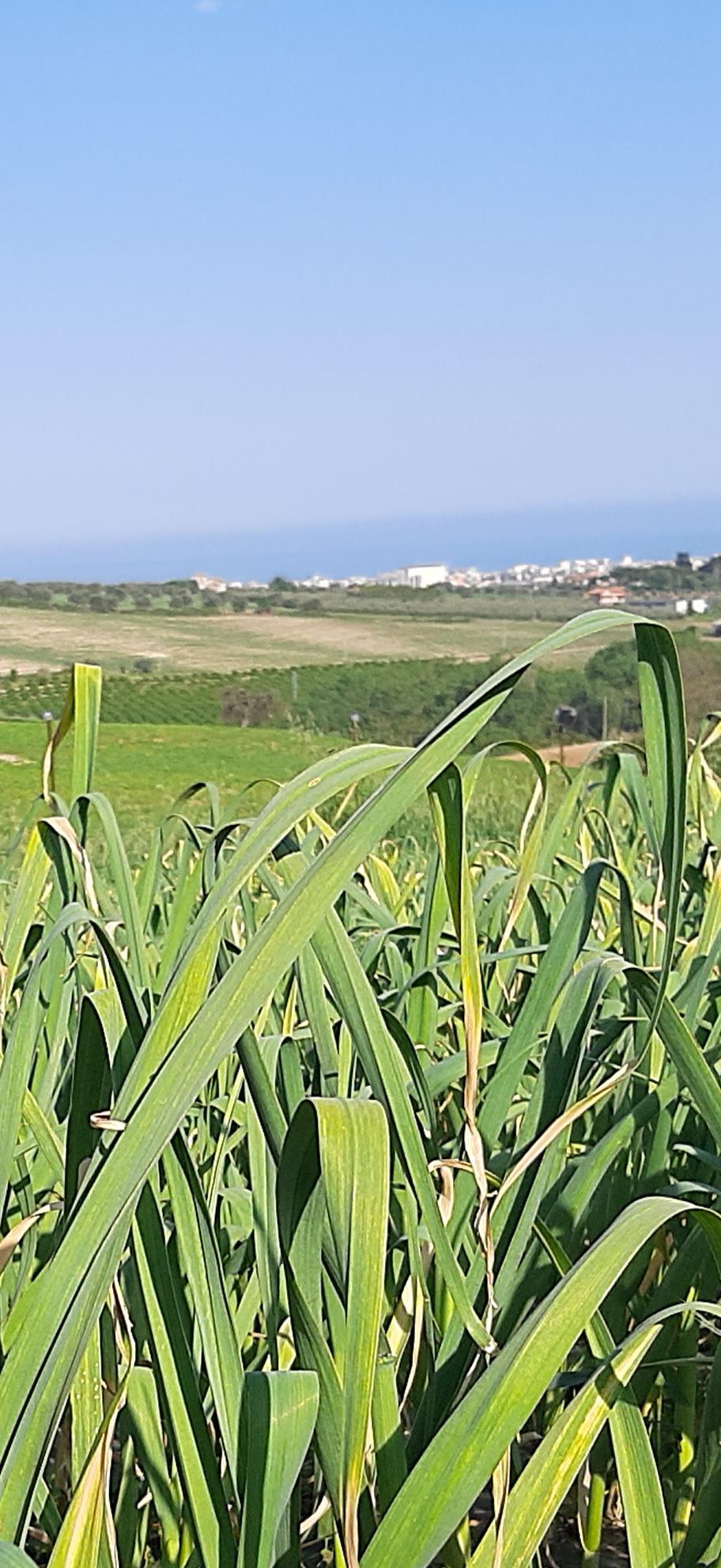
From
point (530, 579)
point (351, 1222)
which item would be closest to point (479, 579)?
point (530, 579)

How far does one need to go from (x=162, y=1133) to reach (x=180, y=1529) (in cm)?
39

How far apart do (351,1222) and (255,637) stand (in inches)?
1184

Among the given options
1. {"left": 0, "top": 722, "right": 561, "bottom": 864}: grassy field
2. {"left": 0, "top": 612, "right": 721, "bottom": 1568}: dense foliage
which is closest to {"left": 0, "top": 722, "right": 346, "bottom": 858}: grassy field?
{"left": 0, "top": 722, "right": 561, "bottom": 864}: grassy field

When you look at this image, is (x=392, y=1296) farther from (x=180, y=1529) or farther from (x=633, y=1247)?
(x=633, y=1247)

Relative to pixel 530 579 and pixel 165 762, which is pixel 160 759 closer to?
pixel 165 762

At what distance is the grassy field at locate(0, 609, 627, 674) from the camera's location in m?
23.7

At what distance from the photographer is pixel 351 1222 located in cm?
47

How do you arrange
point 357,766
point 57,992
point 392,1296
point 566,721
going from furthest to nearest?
point 566,721 → point 57,992 → point 392,1296 → point 357,766

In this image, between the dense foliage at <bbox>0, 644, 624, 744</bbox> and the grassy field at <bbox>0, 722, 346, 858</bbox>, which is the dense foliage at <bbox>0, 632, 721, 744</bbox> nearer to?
the dense foliage at <bbox>0, 644, 624, 744</bbox>

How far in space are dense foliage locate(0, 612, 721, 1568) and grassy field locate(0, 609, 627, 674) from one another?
2062 cm

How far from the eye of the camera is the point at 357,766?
51 cm

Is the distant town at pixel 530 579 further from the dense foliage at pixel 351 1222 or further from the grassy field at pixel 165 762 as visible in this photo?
the dense foliage at pixel 351 1222

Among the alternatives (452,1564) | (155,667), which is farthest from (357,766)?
(155,667)

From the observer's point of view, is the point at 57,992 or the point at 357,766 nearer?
the point at 357,766
